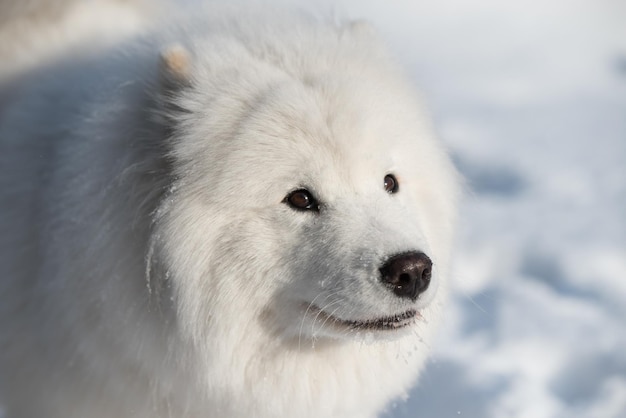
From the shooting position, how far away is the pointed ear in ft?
11.2

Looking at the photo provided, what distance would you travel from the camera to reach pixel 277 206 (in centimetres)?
338

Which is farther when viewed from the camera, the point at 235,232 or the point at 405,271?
the point at 235,232

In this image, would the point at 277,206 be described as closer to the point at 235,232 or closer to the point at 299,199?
the point at 299,199

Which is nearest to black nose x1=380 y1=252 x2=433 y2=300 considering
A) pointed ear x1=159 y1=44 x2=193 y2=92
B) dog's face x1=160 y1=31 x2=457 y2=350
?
dog's face x1=160 y1=31 x2=457 y2=350

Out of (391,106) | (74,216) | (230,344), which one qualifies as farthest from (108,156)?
(391,106)

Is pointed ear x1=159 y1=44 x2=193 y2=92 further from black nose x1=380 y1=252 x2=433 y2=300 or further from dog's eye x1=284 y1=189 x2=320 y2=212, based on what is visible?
black nose x1=380 y1=252 x2=433 y2=300

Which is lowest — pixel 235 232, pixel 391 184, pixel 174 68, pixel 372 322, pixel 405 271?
pixel 372 322

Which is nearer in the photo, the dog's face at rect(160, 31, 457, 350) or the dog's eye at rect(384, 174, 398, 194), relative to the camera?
the dog's face at rect(160, 31, 457, 350)

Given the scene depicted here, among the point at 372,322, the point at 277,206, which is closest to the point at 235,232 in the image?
the point at 277,206

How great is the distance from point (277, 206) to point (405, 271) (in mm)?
628

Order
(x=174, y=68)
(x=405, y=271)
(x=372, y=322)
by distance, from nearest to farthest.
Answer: (x=405, y=271)
(x=372, y=322)
(x=174, y=68)

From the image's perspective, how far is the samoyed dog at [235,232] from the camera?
3352 millimetres

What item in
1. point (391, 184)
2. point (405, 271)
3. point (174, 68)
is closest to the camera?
point (405, 271)

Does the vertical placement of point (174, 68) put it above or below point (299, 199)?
above
